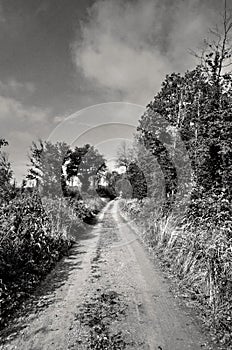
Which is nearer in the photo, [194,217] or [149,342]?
[149,342]

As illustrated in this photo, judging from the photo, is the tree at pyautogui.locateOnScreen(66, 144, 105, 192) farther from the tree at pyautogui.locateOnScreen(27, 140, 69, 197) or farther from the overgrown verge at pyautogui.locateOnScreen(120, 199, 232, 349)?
the overgrown verge at pyautogui.locateOnScreen(120, 199, 232, 349)

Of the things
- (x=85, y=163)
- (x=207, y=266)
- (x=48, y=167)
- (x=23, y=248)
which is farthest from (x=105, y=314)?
(x=85, y=163)

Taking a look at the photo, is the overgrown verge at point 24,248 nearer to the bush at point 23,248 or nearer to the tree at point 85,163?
the bush at point 23,248

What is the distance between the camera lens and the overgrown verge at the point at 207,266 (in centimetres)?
417

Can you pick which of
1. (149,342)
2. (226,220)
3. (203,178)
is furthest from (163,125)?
(149,342)

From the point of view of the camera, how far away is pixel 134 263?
792 centimetres

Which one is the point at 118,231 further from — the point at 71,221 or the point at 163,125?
the point at 163,125

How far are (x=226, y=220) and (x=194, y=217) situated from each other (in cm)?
146

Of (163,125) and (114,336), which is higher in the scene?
(163,125)

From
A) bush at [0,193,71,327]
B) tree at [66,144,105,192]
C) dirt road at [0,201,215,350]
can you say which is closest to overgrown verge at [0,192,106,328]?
bush at [0,193,71,327]

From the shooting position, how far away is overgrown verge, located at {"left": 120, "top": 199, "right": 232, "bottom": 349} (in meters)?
4.17

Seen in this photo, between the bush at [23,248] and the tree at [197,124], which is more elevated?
the tree at [197,124]

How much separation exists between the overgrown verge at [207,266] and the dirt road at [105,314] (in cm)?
41

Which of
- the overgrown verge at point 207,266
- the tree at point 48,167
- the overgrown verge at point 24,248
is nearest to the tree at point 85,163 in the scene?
the tree at point 48,167
